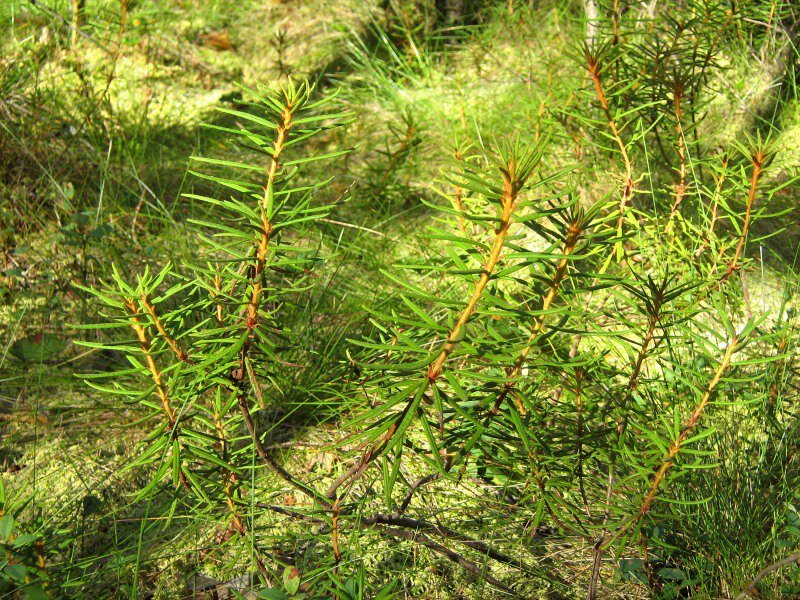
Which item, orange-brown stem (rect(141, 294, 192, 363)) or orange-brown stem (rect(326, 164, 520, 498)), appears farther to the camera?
orange-brown stem (rect(141, 294, 192, 363))

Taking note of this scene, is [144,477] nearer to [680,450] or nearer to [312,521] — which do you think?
[312,521]

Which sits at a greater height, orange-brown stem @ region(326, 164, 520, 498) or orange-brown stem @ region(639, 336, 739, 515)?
orange-brown stem @ region(326, 164, 520, 498)

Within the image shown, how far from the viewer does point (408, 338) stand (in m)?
1.35

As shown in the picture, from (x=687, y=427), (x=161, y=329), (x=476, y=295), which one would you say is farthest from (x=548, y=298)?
(x=161, y=329)

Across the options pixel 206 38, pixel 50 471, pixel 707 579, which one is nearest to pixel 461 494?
pixel 707 579

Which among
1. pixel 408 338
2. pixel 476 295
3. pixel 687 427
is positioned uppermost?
pixel 476 295

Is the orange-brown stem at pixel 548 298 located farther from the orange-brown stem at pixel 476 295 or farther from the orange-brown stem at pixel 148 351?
the orange-brown stem at pixel 148 351

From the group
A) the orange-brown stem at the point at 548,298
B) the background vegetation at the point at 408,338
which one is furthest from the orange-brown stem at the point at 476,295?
the orange-brown stem at the point at 548,298

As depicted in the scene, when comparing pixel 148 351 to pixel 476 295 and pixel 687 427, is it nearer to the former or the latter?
pixel 476 295

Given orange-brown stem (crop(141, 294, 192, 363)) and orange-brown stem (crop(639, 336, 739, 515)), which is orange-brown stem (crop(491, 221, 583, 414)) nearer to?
orange-brown stem (crop(639, 336, 739, 515))

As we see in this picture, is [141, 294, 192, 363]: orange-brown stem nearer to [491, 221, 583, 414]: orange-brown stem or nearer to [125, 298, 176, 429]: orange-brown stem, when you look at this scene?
[125, 298, 176, 429]: orange-brown stem

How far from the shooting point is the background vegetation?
4.51 feet

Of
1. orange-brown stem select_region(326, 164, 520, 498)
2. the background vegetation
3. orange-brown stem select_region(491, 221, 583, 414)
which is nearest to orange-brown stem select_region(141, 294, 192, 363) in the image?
the background vegetation

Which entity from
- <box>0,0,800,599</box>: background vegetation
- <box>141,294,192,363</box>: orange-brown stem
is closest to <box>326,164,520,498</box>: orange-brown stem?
<box>0,0,800,599</box>: background vegetation
